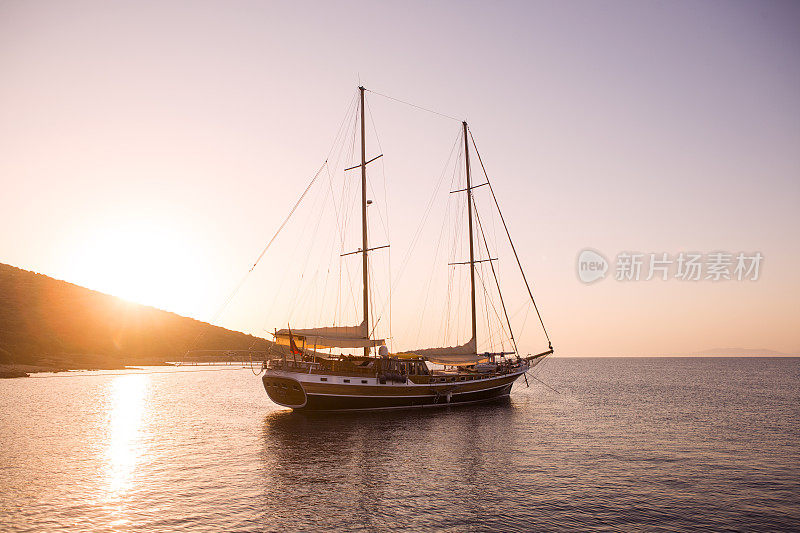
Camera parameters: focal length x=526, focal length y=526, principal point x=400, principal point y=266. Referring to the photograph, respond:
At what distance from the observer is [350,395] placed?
4644cm

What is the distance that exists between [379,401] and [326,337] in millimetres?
7987

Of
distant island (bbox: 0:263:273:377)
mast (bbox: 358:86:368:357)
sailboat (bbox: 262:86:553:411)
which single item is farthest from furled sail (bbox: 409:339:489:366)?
distant island (bbox: 0:263:273:377)

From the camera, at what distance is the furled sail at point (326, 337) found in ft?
153

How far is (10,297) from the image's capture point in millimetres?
165250

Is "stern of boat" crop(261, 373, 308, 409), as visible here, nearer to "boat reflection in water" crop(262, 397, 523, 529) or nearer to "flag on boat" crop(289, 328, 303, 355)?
"boat reflection in water" crop(262, 397, 523, 529)

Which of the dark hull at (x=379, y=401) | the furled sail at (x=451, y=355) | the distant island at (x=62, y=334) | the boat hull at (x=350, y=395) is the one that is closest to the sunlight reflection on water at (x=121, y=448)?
the boat hull at (x=350, y=395)

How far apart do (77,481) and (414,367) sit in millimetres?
33520

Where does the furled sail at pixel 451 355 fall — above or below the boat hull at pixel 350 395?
above

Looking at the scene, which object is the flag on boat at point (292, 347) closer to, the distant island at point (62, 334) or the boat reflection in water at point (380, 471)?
the boat reflection in water at point (380, 471)

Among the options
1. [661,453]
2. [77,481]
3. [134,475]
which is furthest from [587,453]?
[77,481]

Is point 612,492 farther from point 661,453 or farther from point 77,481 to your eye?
point 77,481

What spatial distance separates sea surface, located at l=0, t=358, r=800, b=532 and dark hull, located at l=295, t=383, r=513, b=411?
107 centimetres

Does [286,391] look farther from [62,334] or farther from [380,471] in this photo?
[62,334]

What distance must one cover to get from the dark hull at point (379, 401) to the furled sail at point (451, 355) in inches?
145
